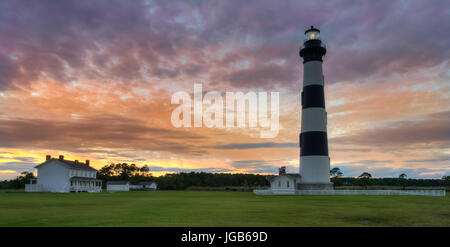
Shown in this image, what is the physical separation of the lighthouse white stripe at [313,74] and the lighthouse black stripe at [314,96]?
69 cm

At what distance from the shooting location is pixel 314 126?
1932 inches

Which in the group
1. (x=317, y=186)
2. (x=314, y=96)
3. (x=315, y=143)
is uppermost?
(x=314, y=96)

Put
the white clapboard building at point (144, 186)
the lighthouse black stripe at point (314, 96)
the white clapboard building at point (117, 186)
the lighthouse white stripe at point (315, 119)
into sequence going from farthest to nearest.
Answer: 1. the white clapboard building at point (144, 186)
2. the white clapboard building at point (117, 186)
3. the lighthouse black stripe at point (314, 96)
4. the lighthouse white stripe at point (315, 119)

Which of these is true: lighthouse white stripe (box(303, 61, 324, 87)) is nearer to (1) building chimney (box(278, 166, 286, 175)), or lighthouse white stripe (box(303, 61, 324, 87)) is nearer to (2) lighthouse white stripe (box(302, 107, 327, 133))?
(2) lighthouse white stripe (box(302, 107, 327, 133))

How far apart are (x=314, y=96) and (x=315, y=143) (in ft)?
24.0

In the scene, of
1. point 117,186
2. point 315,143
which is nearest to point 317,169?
point 315,143

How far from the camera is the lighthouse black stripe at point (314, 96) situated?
49812mm

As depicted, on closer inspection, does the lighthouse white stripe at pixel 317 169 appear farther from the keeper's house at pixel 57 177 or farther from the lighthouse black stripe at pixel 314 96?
the keeper's house at pixel 57 177

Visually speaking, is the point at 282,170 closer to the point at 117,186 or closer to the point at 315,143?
the point at 315,143

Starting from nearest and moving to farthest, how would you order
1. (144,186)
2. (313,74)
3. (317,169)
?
(317,169) < (313,74) < (144,186)

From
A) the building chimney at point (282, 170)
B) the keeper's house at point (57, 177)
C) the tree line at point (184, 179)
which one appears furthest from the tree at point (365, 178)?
the keeper's house at point (57, 177)
